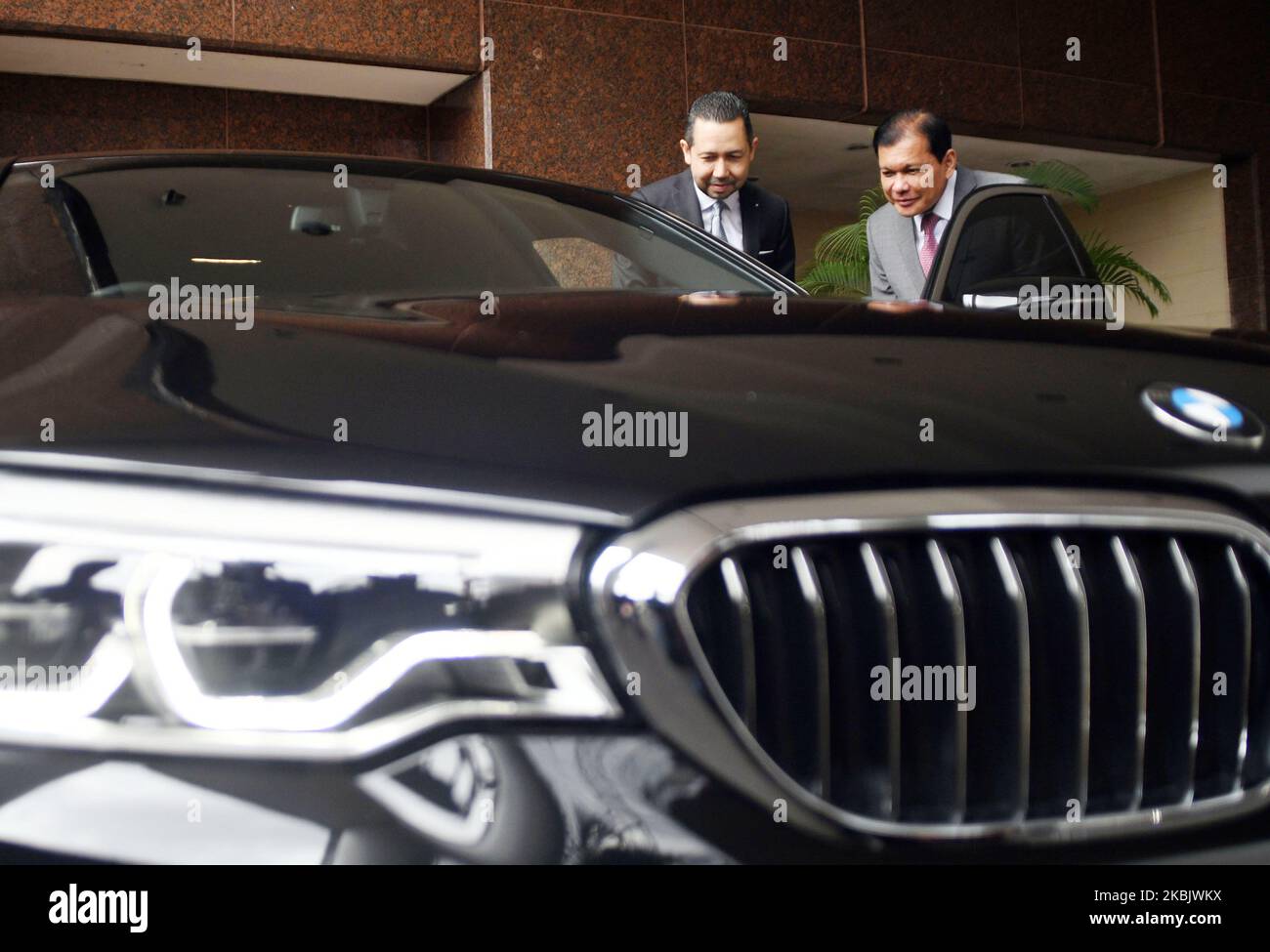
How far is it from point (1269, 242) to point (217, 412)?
12967 millimetres

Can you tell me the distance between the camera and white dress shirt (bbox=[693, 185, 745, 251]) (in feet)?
13.1

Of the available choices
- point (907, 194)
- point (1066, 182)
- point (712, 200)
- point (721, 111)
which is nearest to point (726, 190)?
point (712, 200)

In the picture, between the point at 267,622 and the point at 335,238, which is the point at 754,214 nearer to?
the point at 335,238

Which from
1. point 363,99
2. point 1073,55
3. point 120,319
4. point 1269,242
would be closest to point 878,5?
point 1073,55

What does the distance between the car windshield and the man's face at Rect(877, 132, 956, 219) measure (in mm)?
1369

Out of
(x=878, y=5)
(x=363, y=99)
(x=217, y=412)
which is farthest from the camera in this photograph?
(x=878, y=5)

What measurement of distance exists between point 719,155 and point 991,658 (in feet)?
10.3

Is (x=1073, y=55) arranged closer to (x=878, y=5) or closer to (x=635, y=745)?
(x=878, y=5)

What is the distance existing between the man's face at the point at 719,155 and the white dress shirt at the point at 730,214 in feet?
0.28

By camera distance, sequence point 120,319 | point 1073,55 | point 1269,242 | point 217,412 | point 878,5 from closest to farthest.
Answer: point 217,412 → point 120,319 → point 878,5 → point 1073,55 → point 1269,242

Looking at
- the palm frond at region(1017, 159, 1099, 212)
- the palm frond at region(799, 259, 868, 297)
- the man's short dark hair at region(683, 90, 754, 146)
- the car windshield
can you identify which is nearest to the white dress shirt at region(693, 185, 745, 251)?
the man's short dark hair at region(683, 90, 754, 146)

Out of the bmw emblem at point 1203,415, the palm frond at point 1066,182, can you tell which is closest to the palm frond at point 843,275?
the palm frond at point 1066,182

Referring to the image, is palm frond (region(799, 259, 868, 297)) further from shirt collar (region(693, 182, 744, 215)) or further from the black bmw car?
the black bmw car
